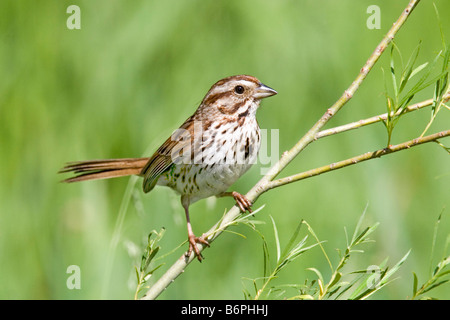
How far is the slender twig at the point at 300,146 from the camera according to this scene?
1.63 m

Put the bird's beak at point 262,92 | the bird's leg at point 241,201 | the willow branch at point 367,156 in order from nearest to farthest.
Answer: the willow branch at point 367,156
the bird's leg at point 241,201
the bird's beak at point 262,92

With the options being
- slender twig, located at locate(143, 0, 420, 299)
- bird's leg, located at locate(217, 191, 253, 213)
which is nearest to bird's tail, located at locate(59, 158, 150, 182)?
bird's leg, located at locate(217, 191, 253, 213)

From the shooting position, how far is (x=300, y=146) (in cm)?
169

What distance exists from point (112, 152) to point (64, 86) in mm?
431

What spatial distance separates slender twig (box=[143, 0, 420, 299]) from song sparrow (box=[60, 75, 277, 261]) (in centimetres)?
95

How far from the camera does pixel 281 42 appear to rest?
4102 mm

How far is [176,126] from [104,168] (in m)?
0.40

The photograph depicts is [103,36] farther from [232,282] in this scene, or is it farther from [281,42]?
[232,282]

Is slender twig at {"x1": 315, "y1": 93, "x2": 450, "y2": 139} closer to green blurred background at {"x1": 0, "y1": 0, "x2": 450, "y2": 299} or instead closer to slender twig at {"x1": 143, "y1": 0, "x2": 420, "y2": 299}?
slender twig at {"x1": 143, "y1": 0, "x2": 420, "y2": 299}

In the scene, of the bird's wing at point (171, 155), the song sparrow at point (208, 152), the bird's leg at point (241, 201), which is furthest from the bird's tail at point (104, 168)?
the bird's leg at point (241, 201)

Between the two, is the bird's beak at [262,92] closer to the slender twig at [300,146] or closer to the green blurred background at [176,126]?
the green blurred background at [176,126]

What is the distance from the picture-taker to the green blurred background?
304 centimetres

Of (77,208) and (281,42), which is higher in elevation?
(281,42)

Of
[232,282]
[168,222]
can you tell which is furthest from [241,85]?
[232,282]
